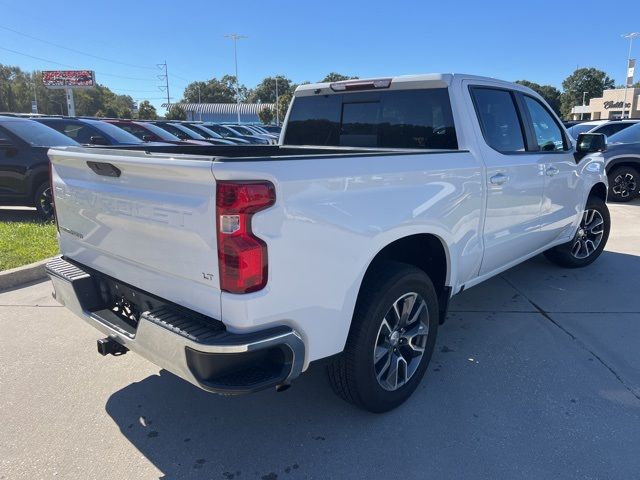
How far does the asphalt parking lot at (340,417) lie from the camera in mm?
2500

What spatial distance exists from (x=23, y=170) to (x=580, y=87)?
100815mm

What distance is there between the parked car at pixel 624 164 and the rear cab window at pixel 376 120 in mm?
8752

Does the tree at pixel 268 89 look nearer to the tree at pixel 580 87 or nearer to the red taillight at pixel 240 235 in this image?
the tree at pixel 580 87

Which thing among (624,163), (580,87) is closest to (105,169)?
(624,163)

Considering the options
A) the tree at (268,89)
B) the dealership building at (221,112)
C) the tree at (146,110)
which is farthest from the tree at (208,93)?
the tree at (146,110)

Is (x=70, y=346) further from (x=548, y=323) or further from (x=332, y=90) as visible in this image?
(x=548, y=323)

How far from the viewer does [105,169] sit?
253 cm

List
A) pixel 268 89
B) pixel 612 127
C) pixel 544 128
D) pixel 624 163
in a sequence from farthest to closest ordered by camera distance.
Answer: pixel 268 89
pixel 612 127
pixel 624 163
pixel 544 128

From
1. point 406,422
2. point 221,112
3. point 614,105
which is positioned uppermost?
point 221,112

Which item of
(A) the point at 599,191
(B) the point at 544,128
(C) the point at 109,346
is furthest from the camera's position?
(A) the point at 599,191

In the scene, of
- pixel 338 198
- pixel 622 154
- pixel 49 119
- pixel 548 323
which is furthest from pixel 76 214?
pixel 622 154

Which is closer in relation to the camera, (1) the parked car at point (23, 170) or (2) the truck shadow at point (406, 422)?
(2) the truck shadow at point (406, 422)

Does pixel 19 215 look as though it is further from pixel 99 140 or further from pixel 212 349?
pixel 212 349

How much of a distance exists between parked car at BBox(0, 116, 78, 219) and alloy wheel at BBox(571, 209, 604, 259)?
757cm
